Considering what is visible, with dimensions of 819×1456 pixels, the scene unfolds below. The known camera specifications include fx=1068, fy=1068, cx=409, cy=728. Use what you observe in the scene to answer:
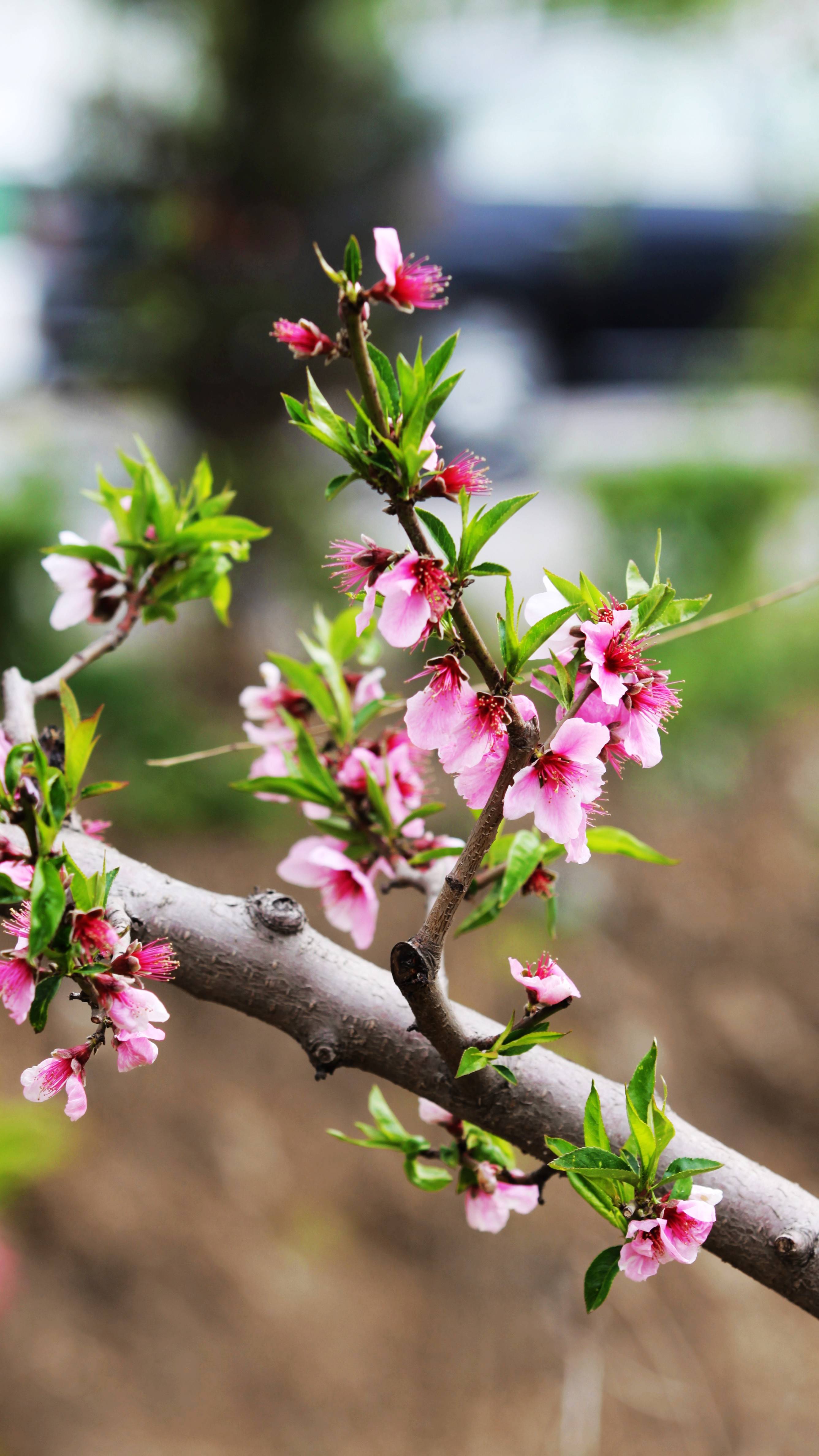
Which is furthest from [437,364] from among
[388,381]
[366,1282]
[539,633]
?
[366,1282]

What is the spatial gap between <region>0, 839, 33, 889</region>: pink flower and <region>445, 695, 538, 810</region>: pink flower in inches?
8.4

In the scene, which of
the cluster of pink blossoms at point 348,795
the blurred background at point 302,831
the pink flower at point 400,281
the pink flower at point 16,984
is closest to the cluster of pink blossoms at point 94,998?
the pink flower at point 16,984

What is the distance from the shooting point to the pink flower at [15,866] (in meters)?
0.54

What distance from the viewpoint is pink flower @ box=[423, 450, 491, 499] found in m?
0.51

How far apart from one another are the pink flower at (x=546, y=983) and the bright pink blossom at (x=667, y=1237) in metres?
0.11

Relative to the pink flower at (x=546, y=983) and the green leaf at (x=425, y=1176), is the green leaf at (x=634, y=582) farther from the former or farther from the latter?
the green leaf at (x=425, y=1176)

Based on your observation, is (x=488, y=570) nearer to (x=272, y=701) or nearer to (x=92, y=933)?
(x=92, y=933)

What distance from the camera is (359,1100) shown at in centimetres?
257

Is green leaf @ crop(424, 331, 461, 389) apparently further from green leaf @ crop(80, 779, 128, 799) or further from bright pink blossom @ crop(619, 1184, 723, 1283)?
bright pink blossom @ crop(619, 1184, 723, 1283)

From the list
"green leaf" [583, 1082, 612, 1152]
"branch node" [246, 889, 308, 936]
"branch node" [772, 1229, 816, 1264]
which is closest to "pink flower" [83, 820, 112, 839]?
"branch node" [246, 889, 308, 936]

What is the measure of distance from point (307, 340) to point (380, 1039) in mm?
402

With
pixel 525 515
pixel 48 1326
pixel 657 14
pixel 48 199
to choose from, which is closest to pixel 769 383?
pixel 525 515

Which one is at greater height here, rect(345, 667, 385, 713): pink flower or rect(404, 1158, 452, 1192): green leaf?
rect(345, 667, 385, 713): pink flower

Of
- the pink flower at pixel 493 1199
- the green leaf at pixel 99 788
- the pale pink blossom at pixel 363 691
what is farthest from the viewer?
the pale pink blossom at pixel 363 691
